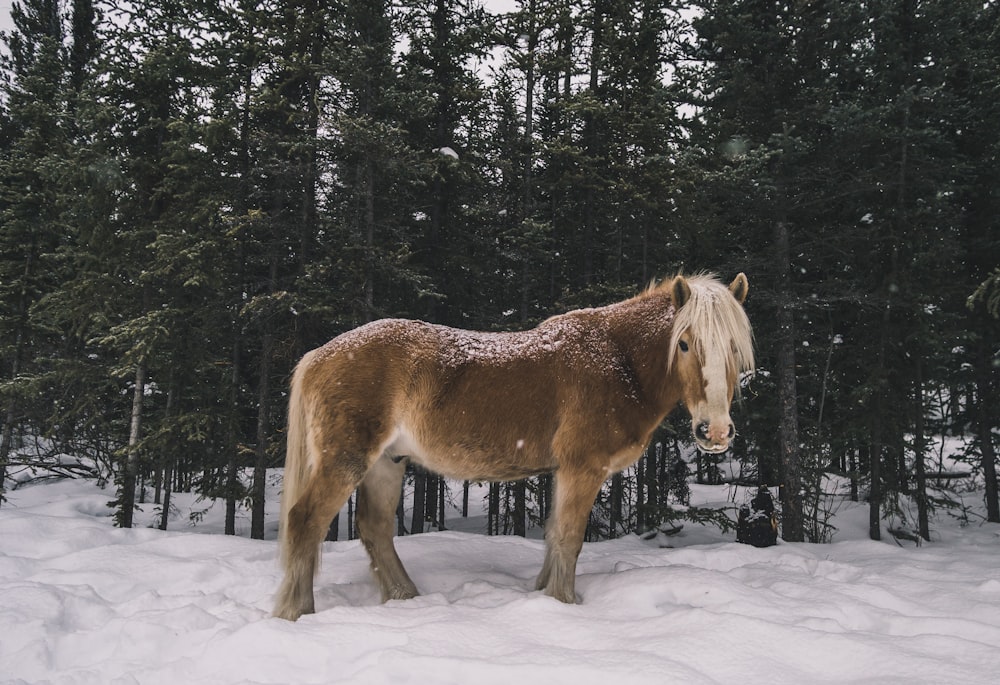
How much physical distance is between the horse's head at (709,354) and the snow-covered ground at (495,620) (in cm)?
122

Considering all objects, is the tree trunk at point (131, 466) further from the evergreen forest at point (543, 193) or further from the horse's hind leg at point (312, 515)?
the horse's hind leg at point (312, 515)

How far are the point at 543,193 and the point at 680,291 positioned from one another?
971 cm

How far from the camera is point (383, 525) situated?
15.3 ft

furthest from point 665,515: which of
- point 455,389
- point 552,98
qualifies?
point 552,98

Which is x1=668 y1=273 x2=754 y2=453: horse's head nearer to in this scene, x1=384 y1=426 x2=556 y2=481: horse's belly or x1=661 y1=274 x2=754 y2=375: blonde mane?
x1=661 y1=274 x2=754 y2=375: blonde mane

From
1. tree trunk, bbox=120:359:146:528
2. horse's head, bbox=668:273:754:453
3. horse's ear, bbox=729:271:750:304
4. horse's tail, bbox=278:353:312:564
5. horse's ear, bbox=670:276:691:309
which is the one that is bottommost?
tree trunk, bbox=120:359:146:528

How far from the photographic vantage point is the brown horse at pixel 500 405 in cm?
409

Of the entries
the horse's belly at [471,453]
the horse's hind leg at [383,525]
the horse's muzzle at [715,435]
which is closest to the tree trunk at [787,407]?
the horse's muzzle at [715,435]

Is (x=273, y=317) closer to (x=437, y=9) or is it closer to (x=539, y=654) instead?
(x=437, y=9)

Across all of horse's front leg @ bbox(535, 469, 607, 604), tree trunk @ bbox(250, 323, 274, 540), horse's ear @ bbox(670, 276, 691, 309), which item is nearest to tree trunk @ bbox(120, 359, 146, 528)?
tree trunk @ bbox(250, 323, 274, 540)

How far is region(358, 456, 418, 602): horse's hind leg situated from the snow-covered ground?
278mm

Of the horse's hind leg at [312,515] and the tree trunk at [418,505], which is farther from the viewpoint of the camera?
the tree trunk at [418,505]

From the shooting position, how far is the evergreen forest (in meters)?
9.70

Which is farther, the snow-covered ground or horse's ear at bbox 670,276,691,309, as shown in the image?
horse's ear at bbox 670,276,691,309
